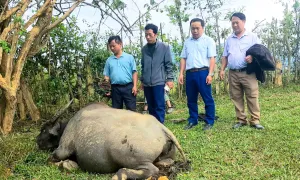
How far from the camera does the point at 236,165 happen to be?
446cm

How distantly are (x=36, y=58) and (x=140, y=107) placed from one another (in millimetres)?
2952

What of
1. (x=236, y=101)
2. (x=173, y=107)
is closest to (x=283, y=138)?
(x=236, y=101)

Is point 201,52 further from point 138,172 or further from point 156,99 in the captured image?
point 138,172

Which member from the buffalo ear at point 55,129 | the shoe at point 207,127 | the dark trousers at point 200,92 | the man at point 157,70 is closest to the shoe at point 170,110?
the dark trousers at point 200,92

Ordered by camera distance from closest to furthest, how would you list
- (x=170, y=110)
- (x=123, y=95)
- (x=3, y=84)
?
(x=3, y=84)
(x=123, y=95)
(x=170, y=110)

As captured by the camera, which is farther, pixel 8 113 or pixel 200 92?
pixel 200 92

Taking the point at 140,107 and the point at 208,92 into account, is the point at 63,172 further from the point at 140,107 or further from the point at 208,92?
the point at 140,107

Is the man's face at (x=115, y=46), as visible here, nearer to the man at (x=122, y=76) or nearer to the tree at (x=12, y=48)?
the man at (x=122, y=76)

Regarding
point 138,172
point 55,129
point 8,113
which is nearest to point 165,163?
point 138,172

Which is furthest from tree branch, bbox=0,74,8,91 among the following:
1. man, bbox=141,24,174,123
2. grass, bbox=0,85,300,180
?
man, bbox=141,24,174,123

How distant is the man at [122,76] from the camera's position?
6.27 metres

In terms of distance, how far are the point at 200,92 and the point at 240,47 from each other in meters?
1.03

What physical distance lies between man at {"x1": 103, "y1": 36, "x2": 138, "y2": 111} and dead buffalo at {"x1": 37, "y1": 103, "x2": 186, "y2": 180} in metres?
1.38

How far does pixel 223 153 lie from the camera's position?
16.3 ft
